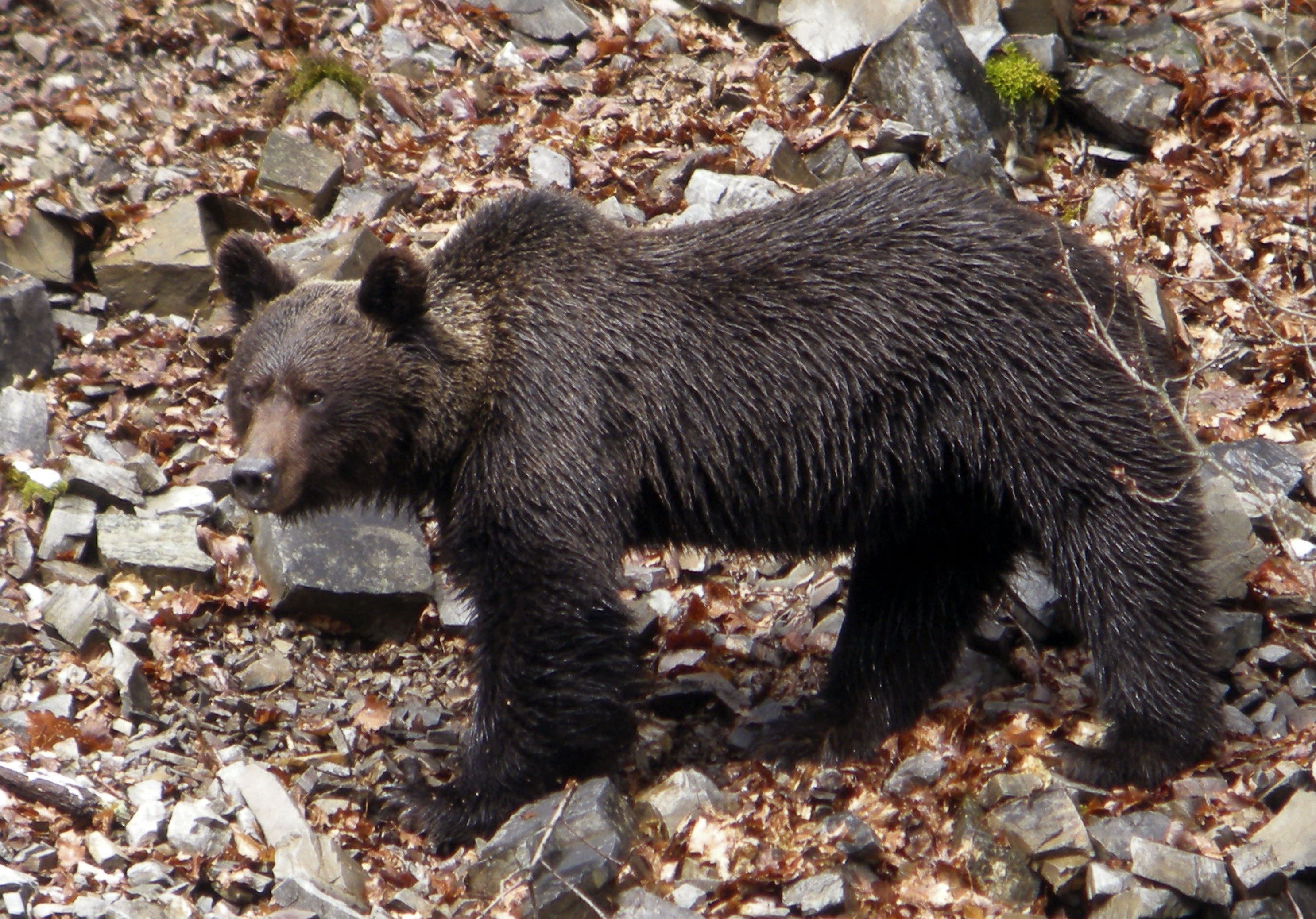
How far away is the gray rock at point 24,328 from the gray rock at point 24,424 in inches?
18.6

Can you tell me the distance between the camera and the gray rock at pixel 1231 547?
7859mm

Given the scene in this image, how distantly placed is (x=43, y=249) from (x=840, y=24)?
22.3 feet

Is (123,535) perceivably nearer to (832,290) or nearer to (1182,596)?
(832,290)

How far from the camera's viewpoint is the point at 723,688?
812 centimetres

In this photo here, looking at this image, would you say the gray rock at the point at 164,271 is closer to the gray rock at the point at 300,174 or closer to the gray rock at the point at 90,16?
the gray rock at the point at 300,174

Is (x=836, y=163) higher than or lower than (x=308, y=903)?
higher

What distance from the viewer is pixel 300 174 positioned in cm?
1110

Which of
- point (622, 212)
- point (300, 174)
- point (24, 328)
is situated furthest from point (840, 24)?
point (24, 328)

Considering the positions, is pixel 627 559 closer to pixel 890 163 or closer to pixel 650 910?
pixel 650 910

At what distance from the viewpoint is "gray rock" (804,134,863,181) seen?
1121cm

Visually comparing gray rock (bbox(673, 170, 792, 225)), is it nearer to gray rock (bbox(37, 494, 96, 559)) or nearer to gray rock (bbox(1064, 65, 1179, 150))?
gray rock (bbox(1064, 65, 1179, 150))

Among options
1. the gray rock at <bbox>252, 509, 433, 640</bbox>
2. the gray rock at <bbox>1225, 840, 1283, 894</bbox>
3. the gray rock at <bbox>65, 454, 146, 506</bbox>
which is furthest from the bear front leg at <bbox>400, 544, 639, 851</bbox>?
the gray rock at <bbox>65, 454, 146, 506</bbox>

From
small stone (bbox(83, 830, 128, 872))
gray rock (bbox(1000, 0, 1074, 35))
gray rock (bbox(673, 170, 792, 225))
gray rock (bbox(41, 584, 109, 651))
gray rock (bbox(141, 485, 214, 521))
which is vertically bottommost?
gray rock (bbox(141, 485, 214, 521))

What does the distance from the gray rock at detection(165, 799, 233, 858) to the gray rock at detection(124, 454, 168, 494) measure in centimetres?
303
